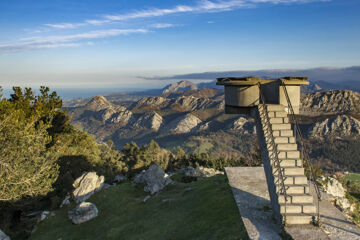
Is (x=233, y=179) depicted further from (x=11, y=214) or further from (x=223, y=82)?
(x=11, y=214)

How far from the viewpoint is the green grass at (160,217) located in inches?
455

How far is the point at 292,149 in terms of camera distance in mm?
11695

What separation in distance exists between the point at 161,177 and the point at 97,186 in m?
6.30

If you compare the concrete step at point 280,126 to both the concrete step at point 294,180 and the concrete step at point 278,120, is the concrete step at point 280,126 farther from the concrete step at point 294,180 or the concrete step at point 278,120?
the concrete step at point 294,180

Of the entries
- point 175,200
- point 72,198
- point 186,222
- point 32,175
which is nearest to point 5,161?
point 32,175

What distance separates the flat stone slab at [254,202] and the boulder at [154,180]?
7056mm

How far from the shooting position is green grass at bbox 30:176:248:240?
11.5 m

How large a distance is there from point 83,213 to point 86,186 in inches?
163

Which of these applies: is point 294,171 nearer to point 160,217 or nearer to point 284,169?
point 284,169

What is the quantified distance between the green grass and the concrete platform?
1.52ft

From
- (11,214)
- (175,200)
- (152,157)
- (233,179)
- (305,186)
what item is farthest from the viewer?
(152,157)

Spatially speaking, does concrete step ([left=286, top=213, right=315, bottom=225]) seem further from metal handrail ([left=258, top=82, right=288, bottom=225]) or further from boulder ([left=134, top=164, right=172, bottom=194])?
boulder ([left=134, top=164, right=172, bottom=194])

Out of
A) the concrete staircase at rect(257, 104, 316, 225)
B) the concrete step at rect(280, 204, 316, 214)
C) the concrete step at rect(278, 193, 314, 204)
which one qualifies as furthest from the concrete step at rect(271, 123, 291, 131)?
the concrete step at rect(280, 204, 316, 214)

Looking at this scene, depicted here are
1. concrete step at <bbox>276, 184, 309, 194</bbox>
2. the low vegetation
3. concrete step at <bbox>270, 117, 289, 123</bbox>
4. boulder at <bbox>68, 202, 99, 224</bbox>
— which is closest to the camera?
concrete step at <bbox>276, 184, 309, 194</bbox>
